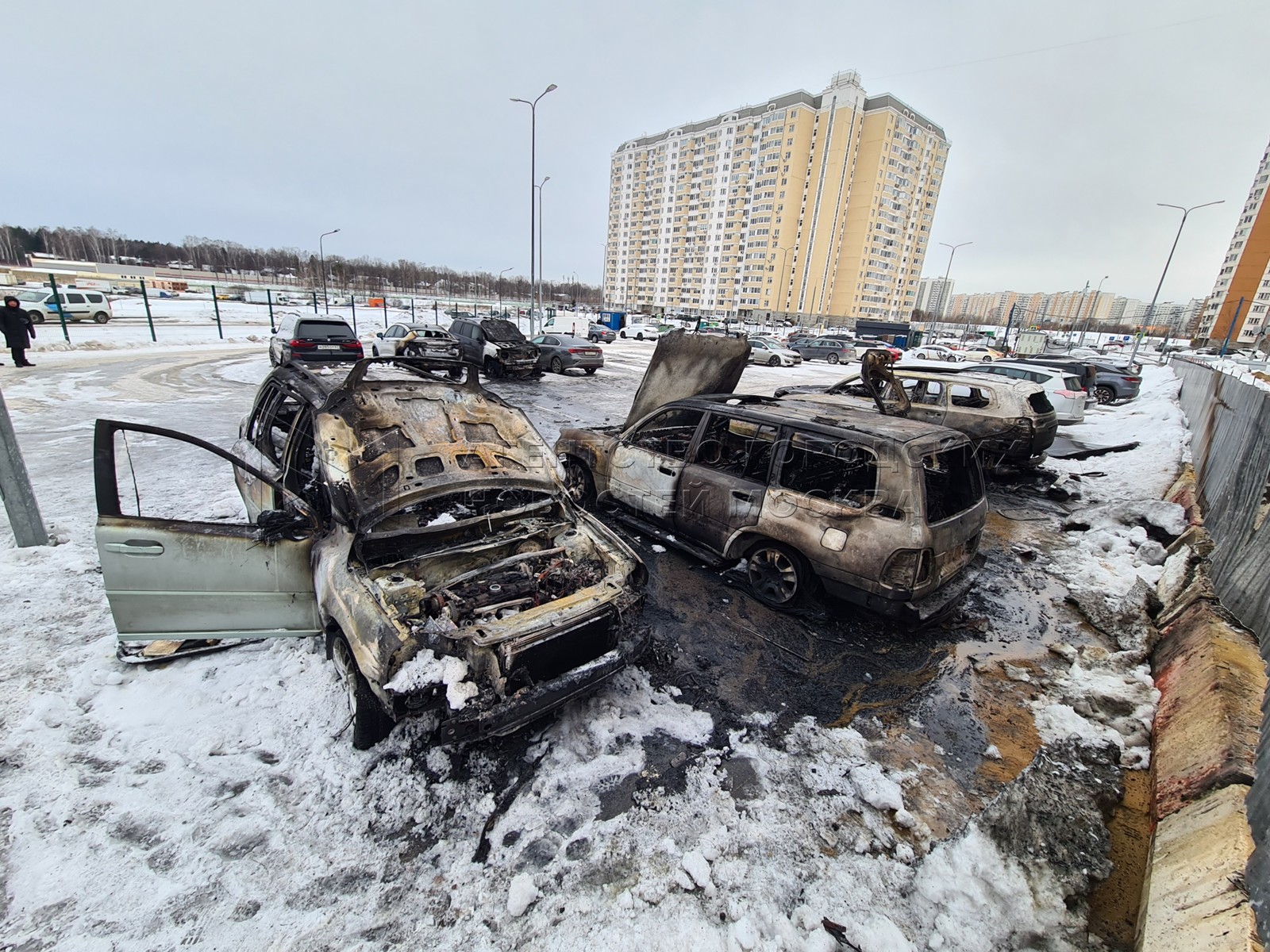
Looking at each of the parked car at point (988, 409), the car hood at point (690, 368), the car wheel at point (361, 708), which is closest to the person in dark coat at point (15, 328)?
the car hood at point (690, 368)

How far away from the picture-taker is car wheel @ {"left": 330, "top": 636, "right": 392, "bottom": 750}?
266cm

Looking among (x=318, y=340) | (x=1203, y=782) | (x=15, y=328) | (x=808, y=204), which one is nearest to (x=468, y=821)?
(x=1203, y=782)

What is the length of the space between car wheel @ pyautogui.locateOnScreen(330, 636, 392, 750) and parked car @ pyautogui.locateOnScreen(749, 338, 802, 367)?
2277cm

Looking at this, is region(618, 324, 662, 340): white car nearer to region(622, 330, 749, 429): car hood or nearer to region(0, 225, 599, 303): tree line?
region(622, 330, 749, 429): car hood

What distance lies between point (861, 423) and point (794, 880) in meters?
2.97

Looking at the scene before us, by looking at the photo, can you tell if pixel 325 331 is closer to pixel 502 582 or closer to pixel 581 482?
pixel 581 482

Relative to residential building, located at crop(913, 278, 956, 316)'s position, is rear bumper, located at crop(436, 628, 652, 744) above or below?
below

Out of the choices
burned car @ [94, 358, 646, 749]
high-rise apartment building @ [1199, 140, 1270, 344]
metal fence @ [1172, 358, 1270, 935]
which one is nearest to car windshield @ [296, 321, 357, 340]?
burned car @ [94, 358, 646, 749]

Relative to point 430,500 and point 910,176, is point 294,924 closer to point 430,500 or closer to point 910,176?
point 430,500

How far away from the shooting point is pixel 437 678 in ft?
8.02

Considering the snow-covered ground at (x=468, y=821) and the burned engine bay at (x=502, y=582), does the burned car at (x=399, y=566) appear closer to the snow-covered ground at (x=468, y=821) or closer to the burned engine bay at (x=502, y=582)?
the burned engine bay at (x=502, y=582)

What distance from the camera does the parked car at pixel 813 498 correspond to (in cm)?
351

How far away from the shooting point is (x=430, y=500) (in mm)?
3480

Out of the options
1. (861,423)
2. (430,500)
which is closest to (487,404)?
(430,500)
